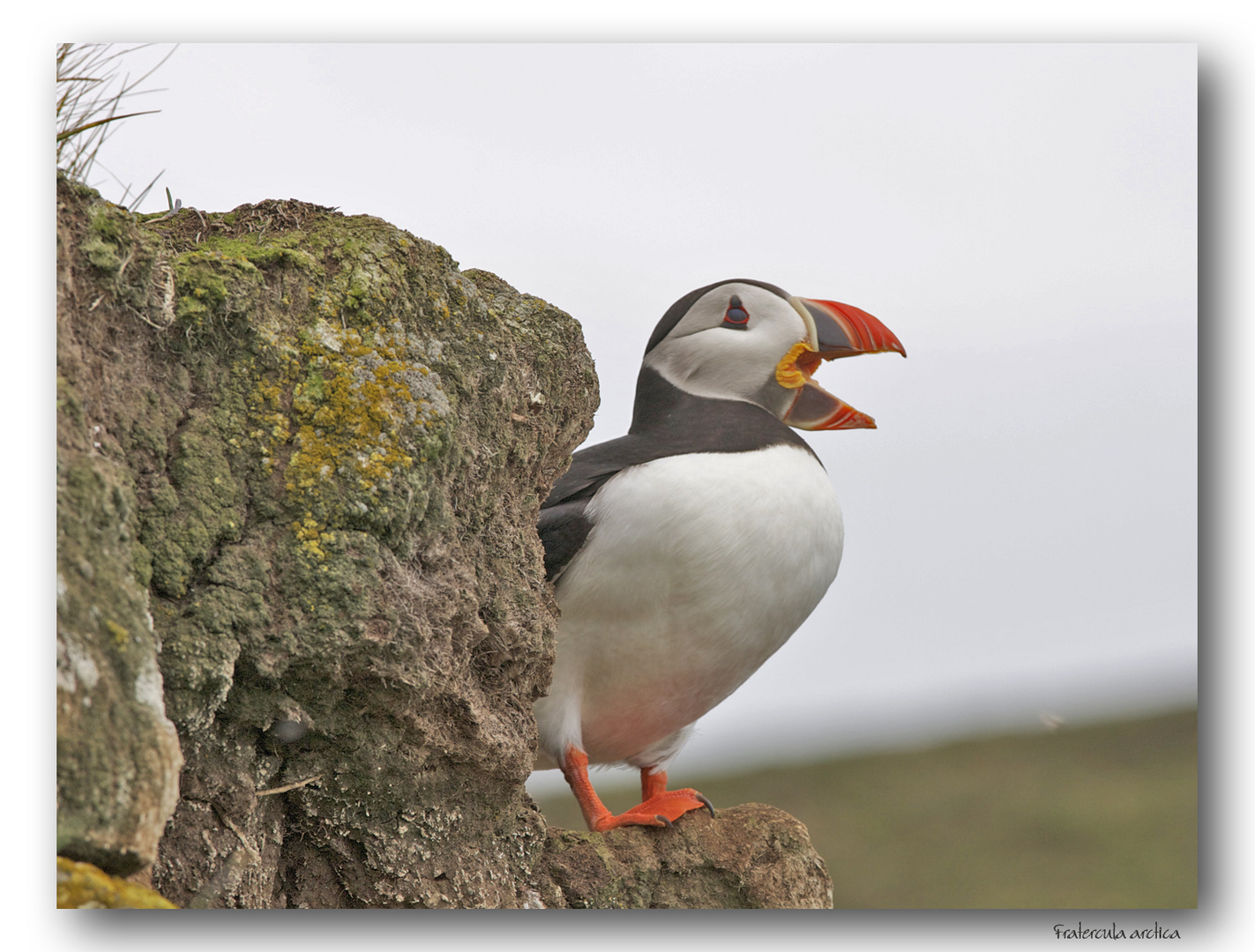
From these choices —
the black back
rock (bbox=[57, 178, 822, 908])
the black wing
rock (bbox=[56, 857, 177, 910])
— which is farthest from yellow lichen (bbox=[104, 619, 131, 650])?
the black back

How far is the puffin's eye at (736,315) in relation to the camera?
497cm

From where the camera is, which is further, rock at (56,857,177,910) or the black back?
the black back

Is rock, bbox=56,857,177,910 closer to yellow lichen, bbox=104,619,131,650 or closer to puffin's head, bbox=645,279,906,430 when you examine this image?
yellow lichen, bbox=104,619,131,650

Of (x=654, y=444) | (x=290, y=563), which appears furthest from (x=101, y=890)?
(x=654, y=444)

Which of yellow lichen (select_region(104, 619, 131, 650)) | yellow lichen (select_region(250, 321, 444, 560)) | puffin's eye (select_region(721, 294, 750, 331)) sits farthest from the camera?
puffin's eye (select_region(721, 294, 750, 331))

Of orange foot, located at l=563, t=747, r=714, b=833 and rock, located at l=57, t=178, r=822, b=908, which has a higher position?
rock, located at l=57, t=178, r=822, b=908

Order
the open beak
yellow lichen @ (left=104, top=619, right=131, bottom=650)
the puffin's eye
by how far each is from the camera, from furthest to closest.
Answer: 1. the puffin's eye
2. the open beak
3. yellow lichen @ (left=104, top=619, right=131, bottom=650)

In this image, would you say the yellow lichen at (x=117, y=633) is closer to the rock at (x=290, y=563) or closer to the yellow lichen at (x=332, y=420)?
the rock at (x=290, y=563)

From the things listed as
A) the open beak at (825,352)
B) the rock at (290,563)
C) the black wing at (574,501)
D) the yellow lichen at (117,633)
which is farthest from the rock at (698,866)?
the yellow lichen at (117,633)

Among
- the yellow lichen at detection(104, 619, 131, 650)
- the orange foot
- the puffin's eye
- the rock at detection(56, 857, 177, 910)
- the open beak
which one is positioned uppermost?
the puffin's eye

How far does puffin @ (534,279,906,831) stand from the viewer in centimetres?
416

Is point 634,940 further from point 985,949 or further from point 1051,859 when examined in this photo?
point 1051,859
